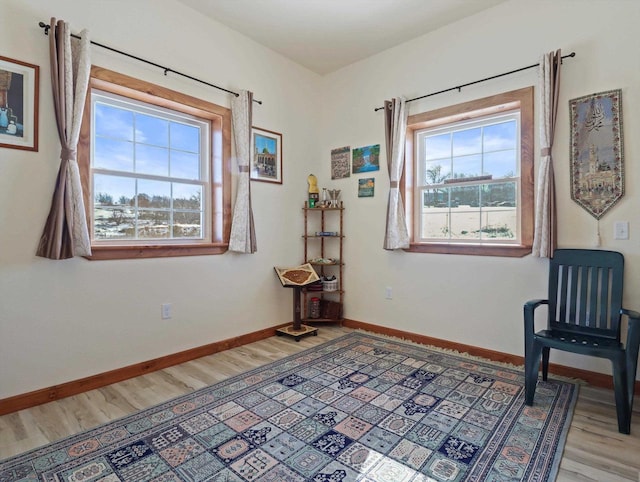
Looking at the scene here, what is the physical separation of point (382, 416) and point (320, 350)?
120 cm

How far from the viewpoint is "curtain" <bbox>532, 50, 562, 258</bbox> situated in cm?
263

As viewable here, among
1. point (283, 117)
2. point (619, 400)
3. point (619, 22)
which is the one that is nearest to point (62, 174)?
point (283, 117)

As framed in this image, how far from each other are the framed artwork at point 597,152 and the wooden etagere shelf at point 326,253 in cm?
222

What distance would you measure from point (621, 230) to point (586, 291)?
491mm

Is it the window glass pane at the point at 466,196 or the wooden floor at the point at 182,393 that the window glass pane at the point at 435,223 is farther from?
the wooden floor at the point at 182,393

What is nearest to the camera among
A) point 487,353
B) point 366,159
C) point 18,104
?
point 18,104

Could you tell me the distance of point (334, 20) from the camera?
3.20 m

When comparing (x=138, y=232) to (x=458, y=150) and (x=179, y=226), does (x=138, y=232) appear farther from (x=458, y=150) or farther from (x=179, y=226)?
(x=458, y=150)

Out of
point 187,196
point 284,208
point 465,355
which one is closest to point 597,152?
point 465,355

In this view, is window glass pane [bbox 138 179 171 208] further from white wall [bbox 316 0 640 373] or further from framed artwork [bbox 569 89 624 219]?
framed artwork [bbox 569 89 624 219]

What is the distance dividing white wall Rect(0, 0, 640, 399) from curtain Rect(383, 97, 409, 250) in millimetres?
188

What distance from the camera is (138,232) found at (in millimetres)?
2865

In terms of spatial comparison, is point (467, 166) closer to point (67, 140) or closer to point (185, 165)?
point (185, 165)

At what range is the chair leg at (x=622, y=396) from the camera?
1.93m
